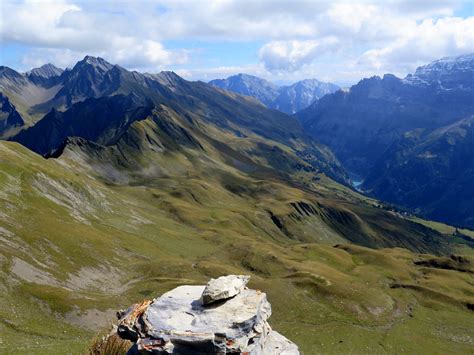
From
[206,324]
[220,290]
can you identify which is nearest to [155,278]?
[220,290]

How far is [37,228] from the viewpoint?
98.4 m

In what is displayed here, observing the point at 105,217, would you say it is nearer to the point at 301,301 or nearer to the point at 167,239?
the point at 167,239

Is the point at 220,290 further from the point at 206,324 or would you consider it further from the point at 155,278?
the point at 155,278

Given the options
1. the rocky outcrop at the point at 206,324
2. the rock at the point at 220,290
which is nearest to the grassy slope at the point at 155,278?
the rocky outcrop at the point at 206,324

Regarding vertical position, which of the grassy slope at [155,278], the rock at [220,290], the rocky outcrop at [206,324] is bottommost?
the grassy slope at [155,278]

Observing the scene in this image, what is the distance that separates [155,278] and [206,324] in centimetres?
7119

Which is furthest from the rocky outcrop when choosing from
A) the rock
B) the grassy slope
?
the grassy slope

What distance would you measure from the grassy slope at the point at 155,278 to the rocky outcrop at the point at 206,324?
56.9 feet

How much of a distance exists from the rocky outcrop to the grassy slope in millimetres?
17336

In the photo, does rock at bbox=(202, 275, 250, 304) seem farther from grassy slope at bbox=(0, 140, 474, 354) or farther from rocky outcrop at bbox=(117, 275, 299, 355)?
grassy slope at bbox=(0, 140, 474, 354)

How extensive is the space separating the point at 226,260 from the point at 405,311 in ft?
188

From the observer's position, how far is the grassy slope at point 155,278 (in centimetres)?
6358

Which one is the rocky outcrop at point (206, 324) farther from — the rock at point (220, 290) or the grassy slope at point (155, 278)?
the grassy slope at point (155, 278)

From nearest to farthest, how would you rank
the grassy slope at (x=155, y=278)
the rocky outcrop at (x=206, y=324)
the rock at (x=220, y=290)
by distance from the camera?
the rocky outcrop at (x=206, y=324) < the rock at (x=220, y=290) < the grassy slope at (x=155, y=278)
